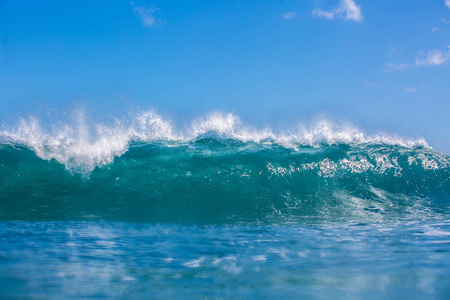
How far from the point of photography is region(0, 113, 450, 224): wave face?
6.45m

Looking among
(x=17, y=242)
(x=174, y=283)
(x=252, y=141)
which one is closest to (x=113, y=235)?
(x=17, y=242)

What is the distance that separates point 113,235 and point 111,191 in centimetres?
311

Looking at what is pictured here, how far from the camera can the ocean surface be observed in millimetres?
2463

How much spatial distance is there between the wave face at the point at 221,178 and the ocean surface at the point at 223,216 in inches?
1.6

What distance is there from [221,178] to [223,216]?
1883 mm

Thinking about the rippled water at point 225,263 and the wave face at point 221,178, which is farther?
the wave face at point 221,178

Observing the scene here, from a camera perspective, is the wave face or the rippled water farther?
the wave face

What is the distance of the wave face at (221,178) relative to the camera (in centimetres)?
645

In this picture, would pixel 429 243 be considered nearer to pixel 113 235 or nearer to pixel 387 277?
pixel 387 277

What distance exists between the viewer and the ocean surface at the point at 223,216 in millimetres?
2463

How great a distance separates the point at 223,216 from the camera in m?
6.31

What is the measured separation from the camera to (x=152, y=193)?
7352mm

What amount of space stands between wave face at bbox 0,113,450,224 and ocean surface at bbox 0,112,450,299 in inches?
1.6

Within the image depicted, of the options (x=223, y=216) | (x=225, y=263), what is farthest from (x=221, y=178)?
(x=225, y=263)
